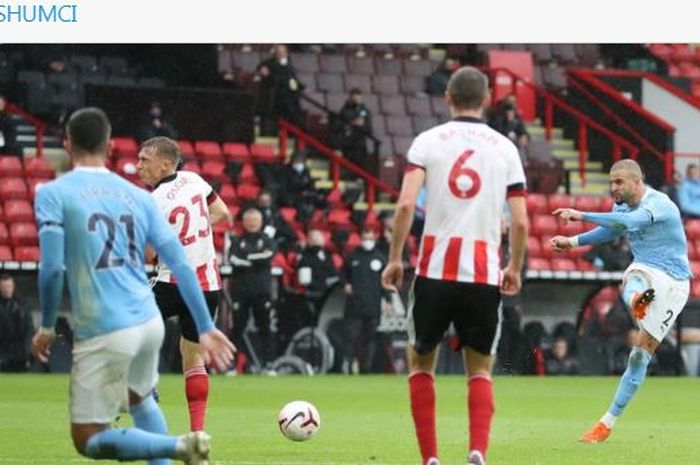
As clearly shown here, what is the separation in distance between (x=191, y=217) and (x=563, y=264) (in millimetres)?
15364

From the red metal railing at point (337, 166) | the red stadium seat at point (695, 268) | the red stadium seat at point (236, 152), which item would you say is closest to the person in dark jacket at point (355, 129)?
the red metal railing at point (337, 166)

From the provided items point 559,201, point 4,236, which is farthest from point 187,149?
point 559,201

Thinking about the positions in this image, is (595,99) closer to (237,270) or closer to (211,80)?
(211,80)

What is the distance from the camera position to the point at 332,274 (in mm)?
24719

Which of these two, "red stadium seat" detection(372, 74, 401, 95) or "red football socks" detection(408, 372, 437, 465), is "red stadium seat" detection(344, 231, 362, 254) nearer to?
"red stadium seat" detection(372, 74, 401, 95)

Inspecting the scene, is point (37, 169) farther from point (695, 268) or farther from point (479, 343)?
point (479, 343)

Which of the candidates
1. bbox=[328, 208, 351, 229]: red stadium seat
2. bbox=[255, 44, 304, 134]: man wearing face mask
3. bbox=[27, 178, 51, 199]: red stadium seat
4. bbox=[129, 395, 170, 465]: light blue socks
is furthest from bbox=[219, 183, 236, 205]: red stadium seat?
bbox=[129, 395, 170, 465]: light blue socks

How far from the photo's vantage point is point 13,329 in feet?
76.3

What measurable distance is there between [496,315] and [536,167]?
20.2m

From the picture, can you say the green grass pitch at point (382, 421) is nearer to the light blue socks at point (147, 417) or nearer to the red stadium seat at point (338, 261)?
the red stadium seat at point (338, 261)

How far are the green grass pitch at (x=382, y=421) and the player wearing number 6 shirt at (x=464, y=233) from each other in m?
2.10

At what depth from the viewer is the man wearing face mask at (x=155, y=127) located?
26.4m

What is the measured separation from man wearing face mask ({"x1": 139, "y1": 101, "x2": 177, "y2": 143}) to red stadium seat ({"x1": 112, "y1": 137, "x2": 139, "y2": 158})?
0.79 feet
